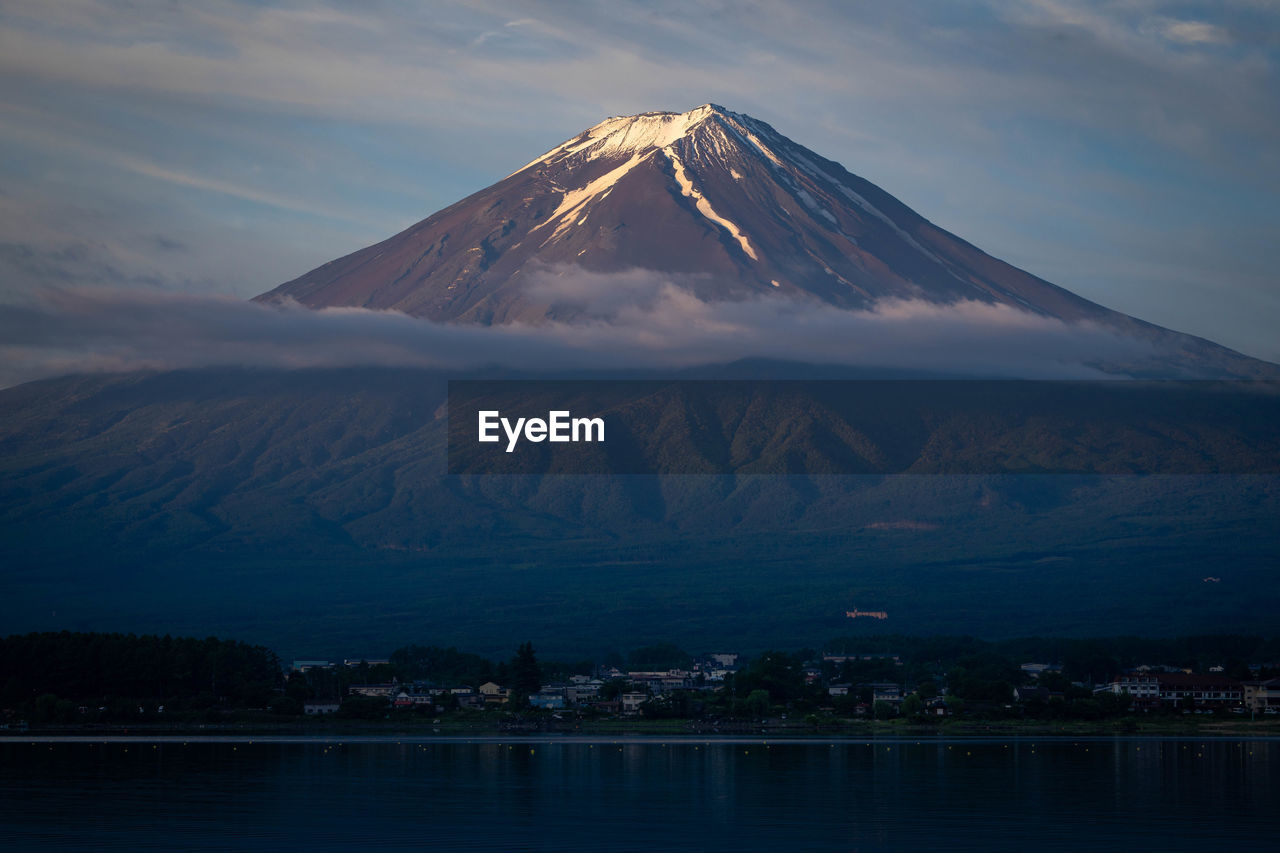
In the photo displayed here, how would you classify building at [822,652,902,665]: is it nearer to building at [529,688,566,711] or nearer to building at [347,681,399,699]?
building at [529,688,566,711]

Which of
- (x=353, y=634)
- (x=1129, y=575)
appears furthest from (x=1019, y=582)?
(x=353, y=634)

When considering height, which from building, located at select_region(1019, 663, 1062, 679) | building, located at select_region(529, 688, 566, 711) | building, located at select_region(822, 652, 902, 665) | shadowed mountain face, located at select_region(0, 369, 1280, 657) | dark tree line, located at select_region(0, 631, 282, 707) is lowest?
building, located at select_region(529, 688, 566, 711)

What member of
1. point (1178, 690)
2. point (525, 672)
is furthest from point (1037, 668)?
point (525, 672)

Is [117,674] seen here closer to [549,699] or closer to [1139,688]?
[549,699]

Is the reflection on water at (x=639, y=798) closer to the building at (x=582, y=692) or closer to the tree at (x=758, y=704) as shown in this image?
the tree at (x=758, y=704)

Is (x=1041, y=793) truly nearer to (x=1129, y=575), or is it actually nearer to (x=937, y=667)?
(x=937, y=667)

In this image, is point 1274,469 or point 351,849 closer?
point 351,849

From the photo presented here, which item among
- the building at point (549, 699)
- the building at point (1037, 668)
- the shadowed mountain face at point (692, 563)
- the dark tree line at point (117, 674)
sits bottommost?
the building at point (549, 699)

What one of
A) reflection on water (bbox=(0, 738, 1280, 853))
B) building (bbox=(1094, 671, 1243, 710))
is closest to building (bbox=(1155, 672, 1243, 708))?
building (bbox=(1094, 671, 1243, 710))

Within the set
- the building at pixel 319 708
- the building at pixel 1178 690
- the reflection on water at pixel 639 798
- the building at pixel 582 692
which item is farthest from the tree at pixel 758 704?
the building at pixel 319 708
